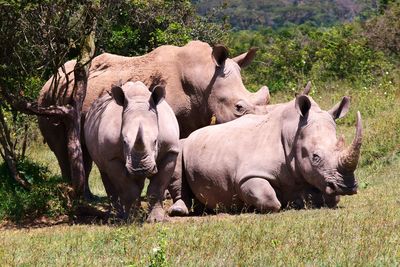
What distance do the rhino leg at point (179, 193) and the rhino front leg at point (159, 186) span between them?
3.03 feet

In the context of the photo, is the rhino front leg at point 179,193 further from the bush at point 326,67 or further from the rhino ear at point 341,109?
the bush at point 326,67

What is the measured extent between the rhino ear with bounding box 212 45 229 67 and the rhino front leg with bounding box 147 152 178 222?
8.82 ft

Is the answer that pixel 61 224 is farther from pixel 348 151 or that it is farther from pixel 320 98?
pixel 320 98

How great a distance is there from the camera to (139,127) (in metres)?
9.79

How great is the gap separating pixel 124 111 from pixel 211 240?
283 cm

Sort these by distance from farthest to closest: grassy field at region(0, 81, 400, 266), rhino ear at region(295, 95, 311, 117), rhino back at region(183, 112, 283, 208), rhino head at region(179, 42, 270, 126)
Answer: rhino head at region(179, 42, 270, 126) → rhino back at region(183, 112, 283, 208) → rhino ear at region(295, 95, 311, 117) → grassy field at region(0, 81, 400, 266)

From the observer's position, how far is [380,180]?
13.6 m

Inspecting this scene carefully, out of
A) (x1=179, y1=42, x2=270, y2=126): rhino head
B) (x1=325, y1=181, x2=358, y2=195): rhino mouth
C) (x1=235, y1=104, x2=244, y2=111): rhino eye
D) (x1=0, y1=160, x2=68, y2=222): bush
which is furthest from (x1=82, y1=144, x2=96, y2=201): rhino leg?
(x1=325, y1=181, x2=358, y2=195): rhino mouth

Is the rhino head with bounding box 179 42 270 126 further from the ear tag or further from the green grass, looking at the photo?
the green grass

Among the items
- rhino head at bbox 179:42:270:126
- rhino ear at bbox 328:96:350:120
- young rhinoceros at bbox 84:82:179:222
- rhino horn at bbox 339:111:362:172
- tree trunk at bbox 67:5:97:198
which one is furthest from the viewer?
rhino head at bbox 179:42:270:126

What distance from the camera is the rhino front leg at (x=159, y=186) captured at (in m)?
10.7

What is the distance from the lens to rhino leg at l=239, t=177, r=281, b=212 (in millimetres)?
10820

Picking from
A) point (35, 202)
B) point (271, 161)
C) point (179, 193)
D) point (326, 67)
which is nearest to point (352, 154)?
point (271, 161)

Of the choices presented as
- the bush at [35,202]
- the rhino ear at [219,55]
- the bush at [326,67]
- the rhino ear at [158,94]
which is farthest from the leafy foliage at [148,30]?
the rhino ear at [158,94]
